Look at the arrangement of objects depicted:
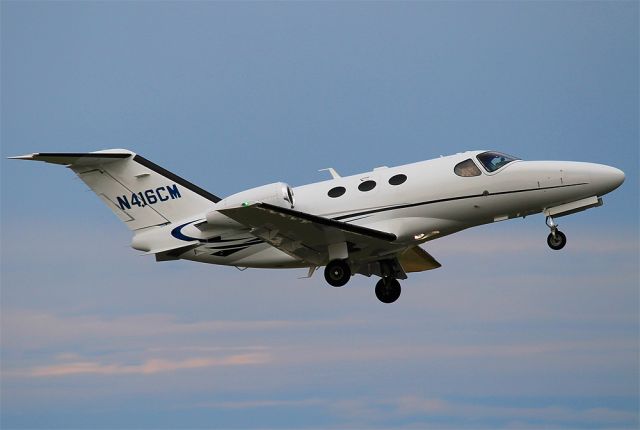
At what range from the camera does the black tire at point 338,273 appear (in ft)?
76.3

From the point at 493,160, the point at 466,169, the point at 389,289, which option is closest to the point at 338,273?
the point at 389,289

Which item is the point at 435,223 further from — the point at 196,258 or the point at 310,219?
the point at 196,258

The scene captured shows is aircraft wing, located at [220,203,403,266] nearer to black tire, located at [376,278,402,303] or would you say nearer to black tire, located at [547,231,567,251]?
black tire, located at [376,278,402,303]

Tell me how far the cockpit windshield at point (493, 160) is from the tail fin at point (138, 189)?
22.6 ft

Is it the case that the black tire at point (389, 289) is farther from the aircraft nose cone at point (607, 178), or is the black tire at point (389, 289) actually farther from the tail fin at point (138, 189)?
the aircraft nose cone at point (607, 178)

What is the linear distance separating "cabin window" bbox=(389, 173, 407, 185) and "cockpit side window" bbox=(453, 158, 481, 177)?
1.20 metres

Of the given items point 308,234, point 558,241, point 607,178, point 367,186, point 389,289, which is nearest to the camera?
point 607,178

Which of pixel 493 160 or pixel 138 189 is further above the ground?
pixel 138 189

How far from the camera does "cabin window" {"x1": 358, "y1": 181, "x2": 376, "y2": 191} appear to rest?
2339cm

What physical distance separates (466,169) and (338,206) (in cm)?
314

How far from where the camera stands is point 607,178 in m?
22.6

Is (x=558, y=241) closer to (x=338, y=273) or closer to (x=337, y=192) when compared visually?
(x=338, y=273)

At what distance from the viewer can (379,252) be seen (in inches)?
949

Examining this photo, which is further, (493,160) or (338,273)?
(338,273)
